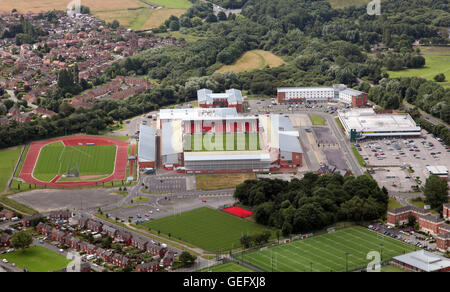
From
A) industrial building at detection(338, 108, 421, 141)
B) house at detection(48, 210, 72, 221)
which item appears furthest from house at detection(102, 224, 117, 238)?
industrial building at detection(338, 108, 421, 141)

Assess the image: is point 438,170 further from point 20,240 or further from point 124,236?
point 20,240

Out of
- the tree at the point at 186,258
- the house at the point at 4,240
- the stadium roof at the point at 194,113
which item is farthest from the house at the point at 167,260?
the stadium roof at the point at 194,113

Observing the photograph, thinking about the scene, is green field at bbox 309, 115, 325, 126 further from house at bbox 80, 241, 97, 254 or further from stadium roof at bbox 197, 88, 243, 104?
house at bbox 80, 241, 97, 254

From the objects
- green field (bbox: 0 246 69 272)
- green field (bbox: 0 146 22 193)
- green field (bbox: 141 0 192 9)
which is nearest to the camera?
green field (bbox: 0 246 69 272)

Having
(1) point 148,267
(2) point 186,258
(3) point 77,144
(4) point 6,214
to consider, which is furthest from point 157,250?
(3) point 77,144

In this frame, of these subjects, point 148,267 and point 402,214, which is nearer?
point 148,267
